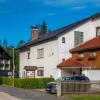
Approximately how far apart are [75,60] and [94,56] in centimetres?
338

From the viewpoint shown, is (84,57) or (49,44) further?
(49,44)

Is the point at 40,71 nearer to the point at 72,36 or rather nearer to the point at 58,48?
the point at 58,48

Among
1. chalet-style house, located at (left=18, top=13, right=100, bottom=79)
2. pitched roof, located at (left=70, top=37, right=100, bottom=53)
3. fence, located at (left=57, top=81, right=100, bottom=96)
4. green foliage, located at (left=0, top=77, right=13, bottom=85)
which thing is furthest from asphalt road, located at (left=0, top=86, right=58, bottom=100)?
green foliage, located at (left=0, top=77, right=13, bottom=85)

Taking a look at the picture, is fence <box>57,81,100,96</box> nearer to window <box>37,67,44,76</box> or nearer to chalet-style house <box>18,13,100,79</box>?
chalet-style house <box>18,13,100,79</box>

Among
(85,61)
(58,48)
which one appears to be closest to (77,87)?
Result: (85,61)

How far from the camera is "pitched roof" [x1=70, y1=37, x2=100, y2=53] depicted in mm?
45156

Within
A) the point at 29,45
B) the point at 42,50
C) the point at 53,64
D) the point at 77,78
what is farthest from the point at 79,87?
the point at 29,45

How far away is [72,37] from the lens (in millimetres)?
51000

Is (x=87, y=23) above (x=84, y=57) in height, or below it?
above

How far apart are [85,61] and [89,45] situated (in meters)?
2.15

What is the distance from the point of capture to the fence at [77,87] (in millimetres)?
31688

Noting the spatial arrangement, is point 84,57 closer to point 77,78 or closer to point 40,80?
point 40,80

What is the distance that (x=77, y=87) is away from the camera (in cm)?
3206

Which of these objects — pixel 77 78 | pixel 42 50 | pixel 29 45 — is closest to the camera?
pixel 77 78
